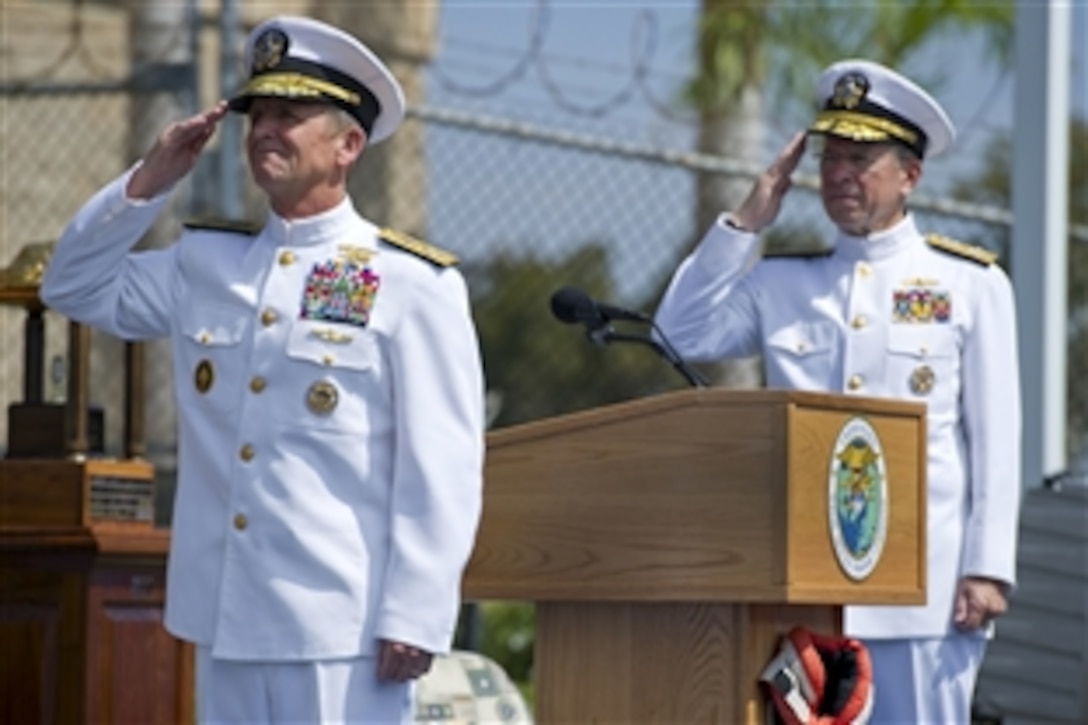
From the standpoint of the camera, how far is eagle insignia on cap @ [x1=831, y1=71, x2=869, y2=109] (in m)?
6.62

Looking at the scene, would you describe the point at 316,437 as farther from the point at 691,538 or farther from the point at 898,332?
the point at 898,332

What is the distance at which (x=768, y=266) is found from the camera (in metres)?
6.73

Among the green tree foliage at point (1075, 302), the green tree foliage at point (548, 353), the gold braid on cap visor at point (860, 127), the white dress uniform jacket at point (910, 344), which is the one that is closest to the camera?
the white dress uniform jacket at point (910, 344)

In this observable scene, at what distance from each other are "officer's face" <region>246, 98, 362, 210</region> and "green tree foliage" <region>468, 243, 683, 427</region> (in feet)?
17.7

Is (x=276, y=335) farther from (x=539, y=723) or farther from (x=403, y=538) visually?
(x=539, y=723)

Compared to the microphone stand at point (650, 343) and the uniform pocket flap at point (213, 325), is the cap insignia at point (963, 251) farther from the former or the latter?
the uniform pocket flap at point (213, 325)

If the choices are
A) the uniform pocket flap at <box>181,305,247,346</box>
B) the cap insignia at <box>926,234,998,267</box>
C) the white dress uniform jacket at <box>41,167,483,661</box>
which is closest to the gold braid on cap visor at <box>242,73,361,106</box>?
the white dress uniform jacket at <box>41,167,483,661</box>

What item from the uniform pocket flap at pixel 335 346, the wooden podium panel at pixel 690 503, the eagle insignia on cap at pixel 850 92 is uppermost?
the eagle insignia on cap at pixel 850 92

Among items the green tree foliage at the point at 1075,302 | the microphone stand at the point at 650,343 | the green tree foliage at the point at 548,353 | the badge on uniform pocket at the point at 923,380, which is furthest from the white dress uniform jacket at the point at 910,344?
the green tree foliage at the point at 548,353

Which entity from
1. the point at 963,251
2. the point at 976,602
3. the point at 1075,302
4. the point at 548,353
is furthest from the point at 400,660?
the point at 1075,302

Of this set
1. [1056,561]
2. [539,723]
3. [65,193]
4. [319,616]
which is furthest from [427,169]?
[319,616]

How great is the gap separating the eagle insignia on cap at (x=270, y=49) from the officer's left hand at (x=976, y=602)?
1991 millimetres

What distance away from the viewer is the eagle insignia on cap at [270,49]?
5.44m

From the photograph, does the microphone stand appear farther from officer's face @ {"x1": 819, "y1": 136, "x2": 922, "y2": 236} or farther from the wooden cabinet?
the wooden cabinet
